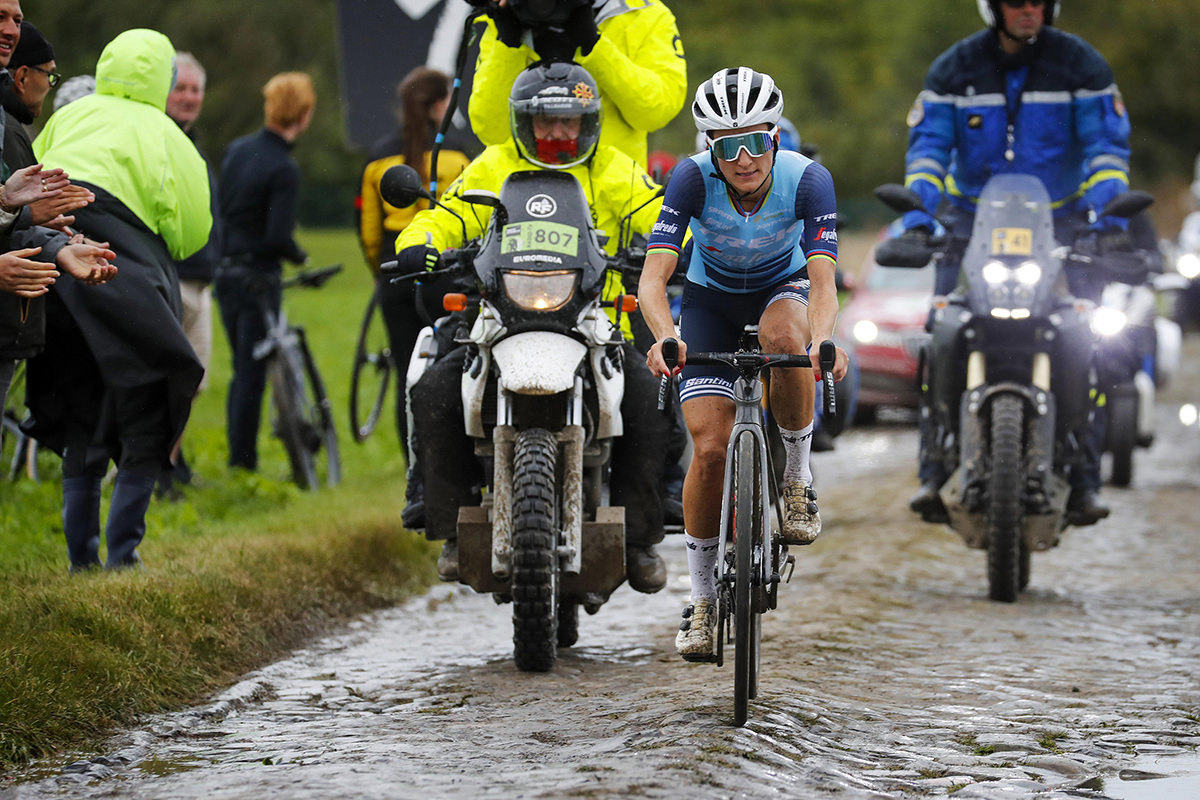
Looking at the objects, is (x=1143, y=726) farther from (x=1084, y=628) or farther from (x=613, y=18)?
(x=613, y=18)

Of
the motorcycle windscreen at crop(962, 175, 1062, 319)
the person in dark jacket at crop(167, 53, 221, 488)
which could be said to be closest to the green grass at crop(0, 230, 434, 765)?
the person in dark jacket at crop(167, 53, 221, 488)

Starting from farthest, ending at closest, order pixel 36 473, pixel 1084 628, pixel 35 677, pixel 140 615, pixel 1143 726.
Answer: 1. pixel 36 473
2. pixel 1084 628
3. pixel 140 615
4. pixel 1143 726
5. pixel 35 677

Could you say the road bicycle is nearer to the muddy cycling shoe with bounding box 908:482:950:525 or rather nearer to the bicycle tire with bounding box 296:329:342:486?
the muddy cycling shoe with bounding box 908:482:950:525

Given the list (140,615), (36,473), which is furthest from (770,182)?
(36,473)

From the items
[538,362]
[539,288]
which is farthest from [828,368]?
[539,288]

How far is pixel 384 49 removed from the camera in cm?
1199

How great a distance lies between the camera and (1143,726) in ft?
19.6

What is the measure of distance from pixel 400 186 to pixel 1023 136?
164 inches

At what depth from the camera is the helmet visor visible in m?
6.15

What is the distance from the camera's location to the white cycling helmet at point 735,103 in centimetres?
612

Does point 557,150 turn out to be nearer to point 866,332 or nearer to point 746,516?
point 746,516

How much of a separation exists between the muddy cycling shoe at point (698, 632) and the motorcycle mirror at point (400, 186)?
6.02 feet

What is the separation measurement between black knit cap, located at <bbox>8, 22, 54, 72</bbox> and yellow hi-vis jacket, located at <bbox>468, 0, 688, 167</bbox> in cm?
188

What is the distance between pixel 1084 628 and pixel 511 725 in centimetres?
335
